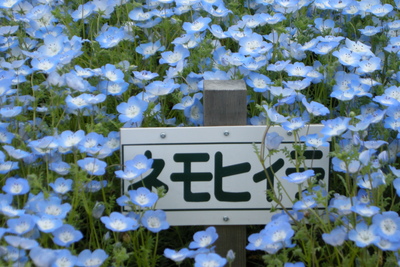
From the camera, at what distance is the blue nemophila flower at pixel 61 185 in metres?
1.76

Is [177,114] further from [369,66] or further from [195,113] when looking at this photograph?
[369,66]

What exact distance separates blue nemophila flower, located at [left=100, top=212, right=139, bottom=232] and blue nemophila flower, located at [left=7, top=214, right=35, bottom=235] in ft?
0.55

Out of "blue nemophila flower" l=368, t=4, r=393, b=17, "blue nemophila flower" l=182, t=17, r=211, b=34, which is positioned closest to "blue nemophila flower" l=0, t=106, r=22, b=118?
"blue nemophila flower" l=182, t=17, r=211, b=34

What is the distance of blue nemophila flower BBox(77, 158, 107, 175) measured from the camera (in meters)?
1.79

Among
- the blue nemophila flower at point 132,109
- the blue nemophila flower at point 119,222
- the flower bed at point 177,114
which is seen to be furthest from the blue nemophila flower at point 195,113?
the blue nemophila flower at point 119,222

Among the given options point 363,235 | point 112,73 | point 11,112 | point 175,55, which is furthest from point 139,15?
point 363,235

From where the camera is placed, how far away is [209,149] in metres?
1.83

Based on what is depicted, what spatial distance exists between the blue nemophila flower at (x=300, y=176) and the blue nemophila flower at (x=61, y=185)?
532mm

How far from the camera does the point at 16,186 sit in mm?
1759

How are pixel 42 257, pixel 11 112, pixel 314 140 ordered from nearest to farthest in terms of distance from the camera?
pixel 42 257 < pixel 314 140 < pixel 11 112

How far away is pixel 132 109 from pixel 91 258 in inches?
20.9

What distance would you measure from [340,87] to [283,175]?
17.9 inches

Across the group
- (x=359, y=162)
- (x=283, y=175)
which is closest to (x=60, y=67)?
(x=283, y=175)

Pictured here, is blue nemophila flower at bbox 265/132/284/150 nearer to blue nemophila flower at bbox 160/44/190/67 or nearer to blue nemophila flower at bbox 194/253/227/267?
blue nemophila flower at bbox 194/253/227/267
